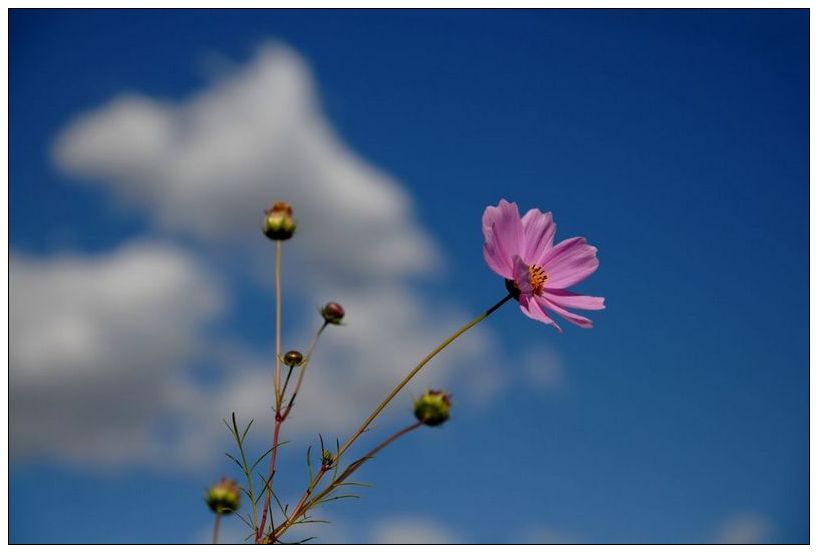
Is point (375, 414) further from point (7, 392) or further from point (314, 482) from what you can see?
point (7, 392)

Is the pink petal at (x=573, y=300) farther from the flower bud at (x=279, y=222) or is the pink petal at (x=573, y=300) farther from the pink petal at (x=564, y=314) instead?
the flower bud at (x=279, y=222)

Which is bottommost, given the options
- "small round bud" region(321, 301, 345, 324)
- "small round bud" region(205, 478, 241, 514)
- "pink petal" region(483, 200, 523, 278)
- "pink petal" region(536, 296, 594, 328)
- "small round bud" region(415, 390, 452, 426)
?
"small round bud" region(205, 478, 241, 514)

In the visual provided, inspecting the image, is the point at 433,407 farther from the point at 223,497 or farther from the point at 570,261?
the point at 570,261

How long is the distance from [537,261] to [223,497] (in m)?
0.65

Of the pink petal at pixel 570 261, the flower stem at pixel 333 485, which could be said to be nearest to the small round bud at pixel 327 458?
the flower stem at pixel 333 485

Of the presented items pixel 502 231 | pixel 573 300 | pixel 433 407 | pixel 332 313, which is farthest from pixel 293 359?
pixel 573 300

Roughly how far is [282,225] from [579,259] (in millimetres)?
481

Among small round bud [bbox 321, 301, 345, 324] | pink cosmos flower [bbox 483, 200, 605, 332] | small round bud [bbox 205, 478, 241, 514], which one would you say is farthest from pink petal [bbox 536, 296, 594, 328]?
small round bud [bbox 205, 478, 241, 514]

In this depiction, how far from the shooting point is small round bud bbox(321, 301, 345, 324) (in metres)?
0.94

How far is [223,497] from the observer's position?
69 centimetres

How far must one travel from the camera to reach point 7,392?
4.05 ft

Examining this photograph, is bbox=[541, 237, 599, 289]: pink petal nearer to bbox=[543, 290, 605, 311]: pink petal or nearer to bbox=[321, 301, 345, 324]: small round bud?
bbox=[543, 290, 605, 311]: pink petal

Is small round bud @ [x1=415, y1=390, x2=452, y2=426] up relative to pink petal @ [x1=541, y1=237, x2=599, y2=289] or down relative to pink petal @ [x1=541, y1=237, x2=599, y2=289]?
down

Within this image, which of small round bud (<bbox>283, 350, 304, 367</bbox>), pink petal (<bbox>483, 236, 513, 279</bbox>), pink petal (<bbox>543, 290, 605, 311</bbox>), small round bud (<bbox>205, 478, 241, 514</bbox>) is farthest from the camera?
pink petal (<bbox>543, 290, 605, 311</bbox>)
